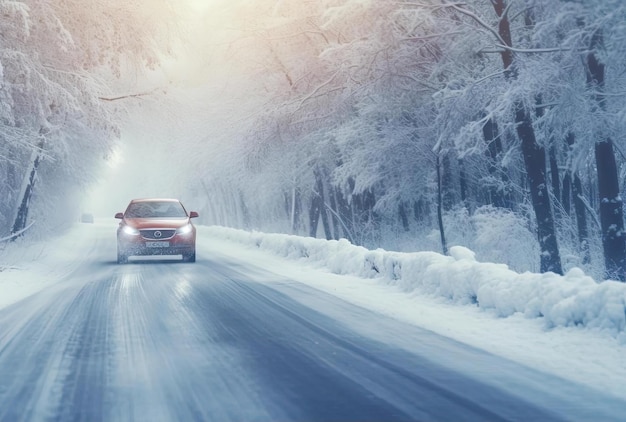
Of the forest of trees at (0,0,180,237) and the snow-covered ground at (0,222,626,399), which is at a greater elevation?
the forest of trees at (0,0,180,237)

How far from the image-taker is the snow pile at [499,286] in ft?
26.6

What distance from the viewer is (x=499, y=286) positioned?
997cm

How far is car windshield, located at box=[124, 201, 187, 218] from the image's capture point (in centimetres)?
2173

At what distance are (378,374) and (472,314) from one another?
3.92m

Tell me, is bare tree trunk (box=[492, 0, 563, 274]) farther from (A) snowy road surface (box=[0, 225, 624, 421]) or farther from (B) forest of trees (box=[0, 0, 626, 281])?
(A) snowy road surface (box=[0, 225, 624, 421])

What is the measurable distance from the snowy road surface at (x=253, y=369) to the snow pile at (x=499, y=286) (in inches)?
59.4

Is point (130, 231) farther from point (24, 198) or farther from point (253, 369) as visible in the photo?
point (253, 369)

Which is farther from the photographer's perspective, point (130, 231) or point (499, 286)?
point (130, 231)

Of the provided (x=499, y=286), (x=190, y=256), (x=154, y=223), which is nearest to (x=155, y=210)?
(x=154, y=223)

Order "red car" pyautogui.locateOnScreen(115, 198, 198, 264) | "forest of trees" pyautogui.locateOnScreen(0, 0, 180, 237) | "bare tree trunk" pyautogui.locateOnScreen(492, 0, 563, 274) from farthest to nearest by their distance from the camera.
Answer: "red car" pyautogui.locateOnScreen(115, 198, 198, 264) → "bare tree trunk" pyautogui.locateOnScreen(492, 0, 563, 274) → "forest of trees" pyautogui.locateOnScreen(0, 0, 180, 237)

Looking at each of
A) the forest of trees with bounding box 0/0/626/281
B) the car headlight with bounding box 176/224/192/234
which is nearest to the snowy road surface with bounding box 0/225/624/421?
the forest of trees with bounding box 0/0/626/281

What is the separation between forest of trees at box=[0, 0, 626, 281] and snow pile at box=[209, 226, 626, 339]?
2908mm

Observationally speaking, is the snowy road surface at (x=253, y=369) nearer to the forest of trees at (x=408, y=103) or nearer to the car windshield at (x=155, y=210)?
the forest of trees at (x=408, y=103)

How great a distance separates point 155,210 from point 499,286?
46.6ft
